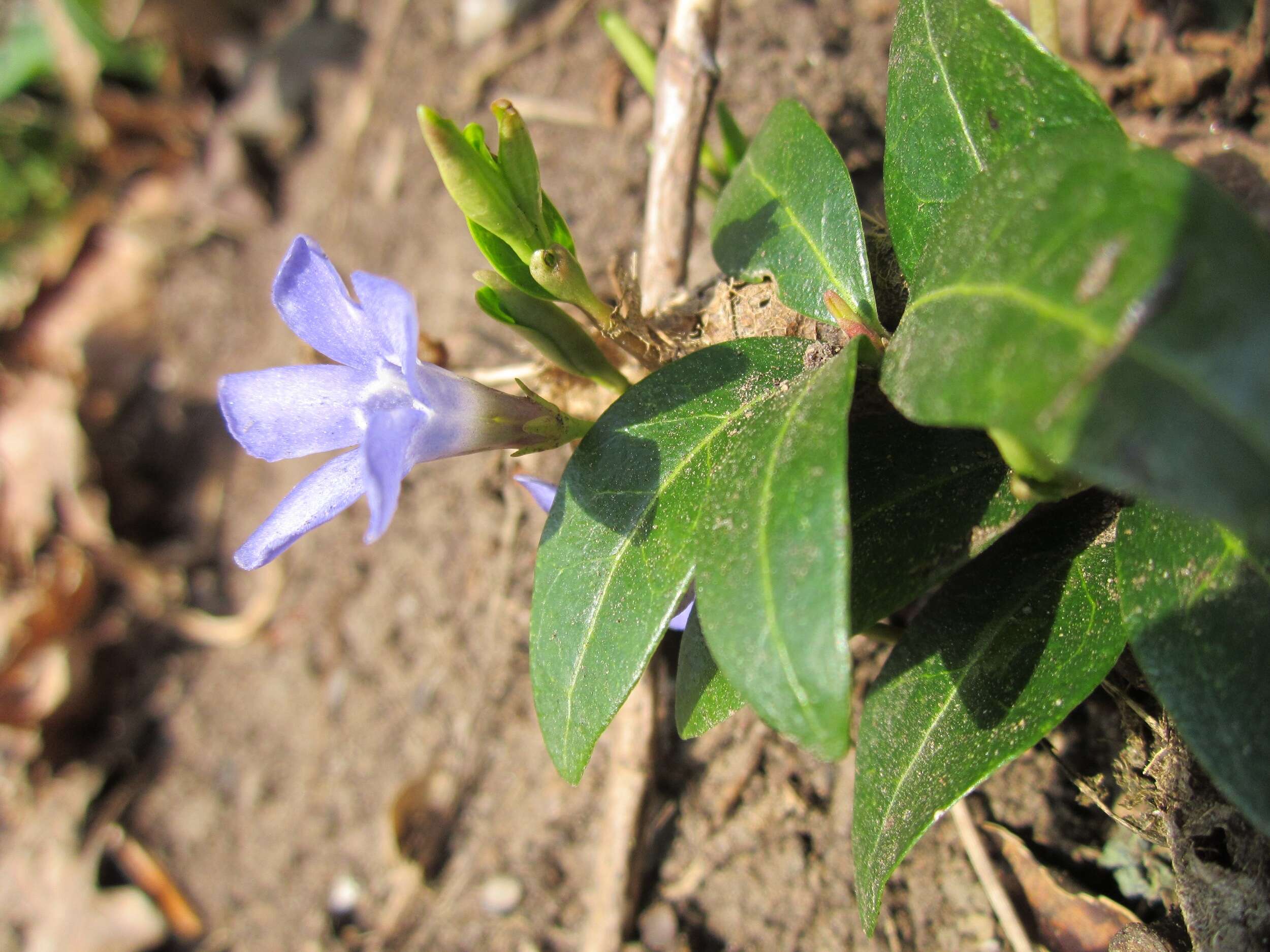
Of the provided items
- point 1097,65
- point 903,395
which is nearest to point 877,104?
point 1097,65

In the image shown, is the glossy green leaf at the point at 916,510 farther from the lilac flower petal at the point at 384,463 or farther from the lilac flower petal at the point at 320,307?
the lilac flower petal at the point at 320,307

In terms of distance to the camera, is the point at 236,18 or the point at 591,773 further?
the point at 236,18

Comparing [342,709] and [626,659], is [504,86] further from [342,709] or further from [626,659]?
[626,659]

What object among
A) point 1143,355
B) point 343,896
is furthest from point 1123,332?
point 343,896

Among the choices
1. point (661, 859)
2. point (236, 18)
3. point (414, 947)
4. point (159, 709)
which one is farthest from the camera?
point (236, 18)

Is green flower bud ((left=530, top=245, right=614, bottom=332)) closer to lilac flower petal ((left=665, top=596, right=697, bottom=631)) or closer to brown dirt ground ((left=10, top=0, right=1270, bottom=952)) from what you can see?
lilac flower petal ((left=665, top=596, right=697, bottom=631))
